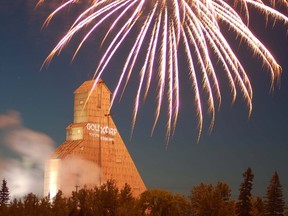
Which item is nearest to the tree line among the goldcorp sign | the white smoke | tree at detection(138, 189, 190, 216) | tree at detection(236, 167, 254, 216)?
tree at detection(236, 167, 254, 216)

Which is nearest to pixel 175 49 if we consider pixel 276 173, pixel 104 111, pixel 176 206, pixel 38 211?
pixel 38 211

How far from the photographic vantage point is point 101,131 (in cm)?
12462

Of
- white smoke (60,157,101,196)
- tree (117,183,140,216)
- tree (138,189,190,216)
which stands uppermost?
white smoke (60,157,101,196)

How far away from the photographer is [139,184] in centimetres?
12650

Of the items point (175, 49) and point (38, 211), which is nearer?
point (175, 49)

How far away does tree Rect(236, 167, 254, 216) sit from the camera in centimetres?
6721

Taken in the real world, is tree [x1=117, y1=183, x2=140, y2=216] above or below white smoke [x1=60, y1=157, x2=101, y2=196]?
below

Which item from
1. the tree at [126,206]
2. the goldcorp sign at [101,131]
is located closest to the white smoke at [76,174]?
the goldcorp sign at [101,131]

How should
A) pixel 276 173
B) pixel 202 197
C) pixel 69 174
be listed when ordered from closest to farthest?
pixel 202 197
pixel 276 173
pixel 69 174

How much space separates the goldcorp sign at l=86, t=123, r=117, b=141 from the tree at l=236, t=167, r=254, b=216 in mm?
54992

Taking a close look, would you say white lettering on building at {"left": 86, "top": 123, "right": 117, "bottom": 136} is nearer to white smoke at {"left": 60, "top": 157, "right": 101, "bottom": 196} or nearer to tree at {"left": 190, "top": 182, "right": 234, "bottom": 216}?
white smoke at {"left": 60, "top": 157, "right": 101, "bottom": 196}

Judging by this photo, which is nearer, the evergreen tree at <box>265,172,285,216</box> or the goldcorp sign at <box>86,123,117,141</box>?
the evergreen tree at <box>265,172,285,216</box>

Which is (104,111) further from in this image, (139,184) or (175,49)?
(175,49)

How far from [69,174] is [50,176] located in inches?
156
